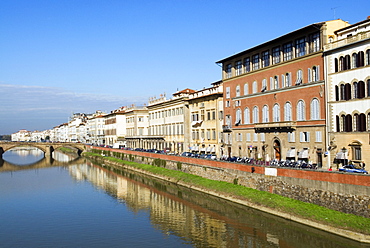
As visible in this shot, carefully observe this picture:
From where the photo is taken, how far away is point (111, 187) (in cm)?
5497

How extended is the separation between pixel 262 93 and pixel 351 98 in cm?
1511

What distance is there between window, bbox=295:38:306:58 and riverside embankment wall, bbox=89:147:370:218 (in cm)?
1432

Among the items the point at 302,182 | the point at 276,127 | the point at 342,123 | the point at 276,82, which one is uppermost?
the point at 276,82

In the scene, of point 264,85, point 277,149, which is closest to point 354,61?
point 264,85

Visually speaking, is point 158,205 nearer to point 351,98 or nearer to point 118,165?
point 351,98

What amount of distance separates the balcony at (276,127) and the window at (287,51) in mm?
7769

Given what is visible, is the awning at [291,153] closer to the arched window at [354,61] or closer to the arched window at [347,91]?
the arched window at [347,91]

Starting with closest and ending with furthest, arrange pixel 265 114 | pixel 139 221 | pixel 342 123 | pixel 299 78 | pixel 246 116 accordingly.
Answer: pixel 139 221 → pixel 342 123 → pixel 299 78 → pixel 265 114 → pixel 246 116

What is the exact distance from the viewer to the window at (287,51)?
4489cm

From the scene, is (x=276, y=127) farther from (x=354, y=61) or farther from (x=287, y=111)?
(x=354, y=61)

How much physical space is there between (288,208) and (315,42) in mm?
19242

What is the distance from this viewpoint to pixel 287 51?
149 ft

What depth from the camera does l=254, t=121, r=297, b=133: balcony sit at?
4445 centimetres

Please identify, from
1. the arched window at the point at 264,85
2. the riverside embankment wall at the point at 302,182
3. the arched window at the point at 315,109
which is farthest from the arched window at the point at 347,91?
the arched window at the point at 264,85
